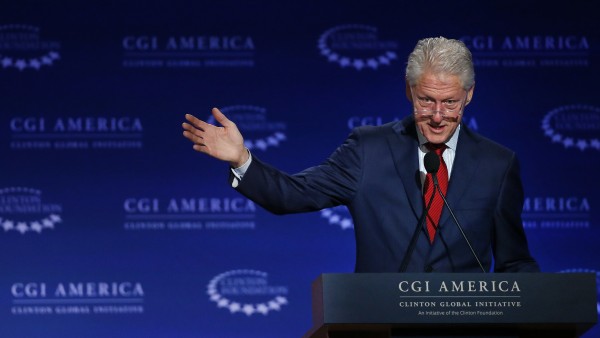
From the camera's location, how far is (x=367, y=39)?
5363mm

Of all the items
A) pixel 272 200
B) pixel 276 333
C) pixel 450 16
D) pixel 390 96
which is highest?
pixel 450 16

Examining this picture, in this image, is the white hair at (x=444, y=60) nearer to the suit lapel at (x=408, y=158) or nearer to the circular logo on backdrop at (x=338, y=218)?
the suit lapel at (x=408, y=158)

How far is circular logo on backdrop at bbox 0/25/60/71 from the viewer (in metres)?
5.34

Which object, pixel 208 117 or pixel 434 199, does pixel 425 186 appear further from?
pixel 208 117

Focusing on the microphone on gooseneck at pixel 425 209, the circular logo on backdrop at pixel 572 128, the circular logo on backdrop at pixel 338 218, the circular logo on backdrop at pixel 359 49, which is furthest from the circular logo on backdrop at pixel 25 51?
the microphone on gooseneck at pixel 425 209

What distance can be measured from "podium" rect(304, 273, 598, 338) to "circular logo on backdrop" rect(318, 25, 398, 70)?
315cm

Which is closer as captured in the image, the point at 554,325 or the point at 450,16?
the point at 554,325

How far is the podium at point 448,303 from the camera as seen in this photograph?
7.34 ft

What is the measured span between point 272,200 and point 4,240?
2823 millimetres

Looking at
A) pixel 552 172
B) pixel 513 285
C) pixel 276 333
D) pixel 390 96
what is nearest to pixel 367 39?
pixel 390 96

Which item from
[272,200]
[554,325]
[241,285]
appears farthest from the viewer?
[241,285]

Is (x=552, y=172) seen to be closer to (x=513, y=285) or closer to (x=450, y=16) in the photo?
(x=450, y=16)

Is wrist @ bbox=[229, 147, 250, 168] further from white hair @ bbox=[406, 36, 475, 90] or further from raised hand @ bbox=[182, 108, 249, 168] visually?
white hair @ bbox=[406, 36, 475, 90]

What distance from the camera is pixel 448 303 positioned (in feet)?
7.45
